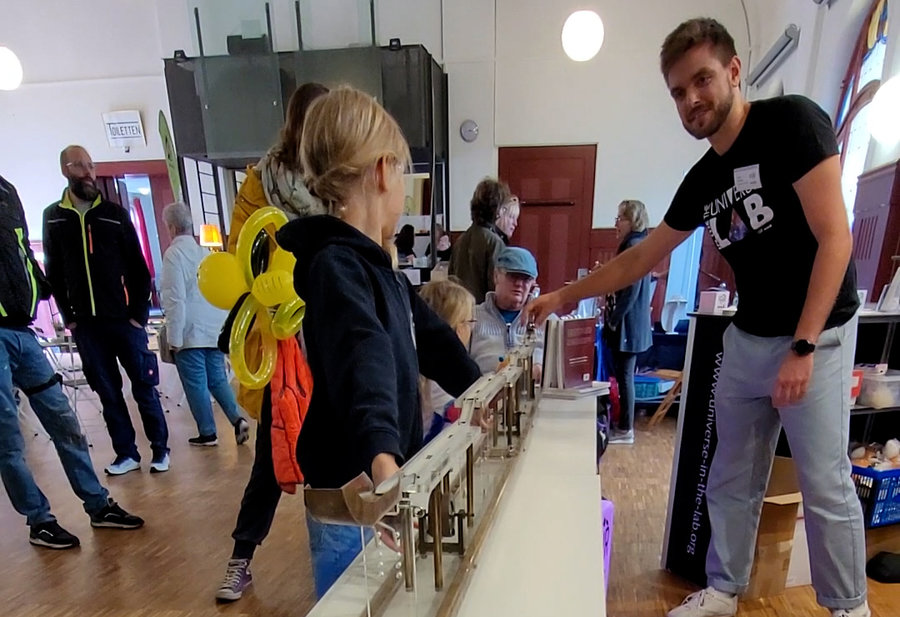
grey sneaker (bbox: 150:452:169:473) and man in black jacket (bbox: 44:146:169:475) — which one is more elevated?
man in black jacket (bbox: 44:146:169:475)

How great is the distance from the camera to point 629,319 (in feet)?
9.00

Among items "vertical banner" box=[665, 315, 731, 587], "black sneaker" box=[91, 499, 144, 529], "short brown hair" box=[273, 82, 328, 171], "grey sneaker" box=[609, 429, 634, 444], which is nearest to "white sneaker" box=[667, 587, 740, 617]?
"vertical banner" box=[665, 315, 731, 587]

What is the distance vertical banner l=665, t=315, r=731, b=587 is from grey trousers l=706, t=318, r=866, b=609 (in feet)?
0.55

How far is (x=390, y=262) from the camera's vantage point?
77 centimetres

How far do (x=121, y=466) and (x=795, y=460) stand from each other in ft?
9.59

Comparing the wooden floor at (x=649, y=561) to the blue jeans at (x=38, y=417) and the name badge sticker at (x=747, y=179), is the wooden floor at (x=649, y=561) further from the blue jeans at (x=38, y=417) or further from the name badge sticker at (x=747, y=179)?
the blue jeans at (x=38, y=417)

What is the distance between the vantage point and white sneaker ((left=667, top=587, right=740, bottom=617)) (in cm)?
145

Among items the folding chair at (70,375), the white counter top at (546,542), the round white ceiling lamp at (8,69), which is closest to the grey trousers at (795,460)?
the white counter top at (546,542)

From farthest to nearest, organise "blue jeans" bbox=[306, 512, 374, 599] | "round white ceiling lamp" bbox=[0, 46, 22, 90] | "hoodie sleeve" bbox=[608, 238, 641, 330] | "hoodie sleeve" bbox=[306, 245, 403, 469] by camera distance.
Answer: "round white ceiling lamp" bbox=[0, 46, 22, 90] → "hoodie sleeve" bbox=[608, 238, 641, 330] → "blue jeans" bbox=[306, 512, 374, 599] → "hoodie sleeve" bbox=[306, 245, 403, 469]

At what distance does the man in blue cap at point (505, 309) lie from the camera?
1492 mm

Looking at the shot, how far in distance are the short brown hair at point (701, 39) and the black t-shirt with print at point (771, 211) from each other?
0.50 feet

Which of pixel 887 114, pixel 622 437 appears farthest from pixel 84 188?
pixel 887 114

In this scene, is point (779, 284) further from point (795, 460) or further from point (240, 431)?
point (240, 431)

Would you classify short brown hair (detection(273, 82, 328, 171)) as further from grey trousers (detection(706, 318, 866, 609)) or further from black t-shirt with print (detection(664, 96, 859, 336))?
grey trousers (detection(706, 318, 866, 609))
